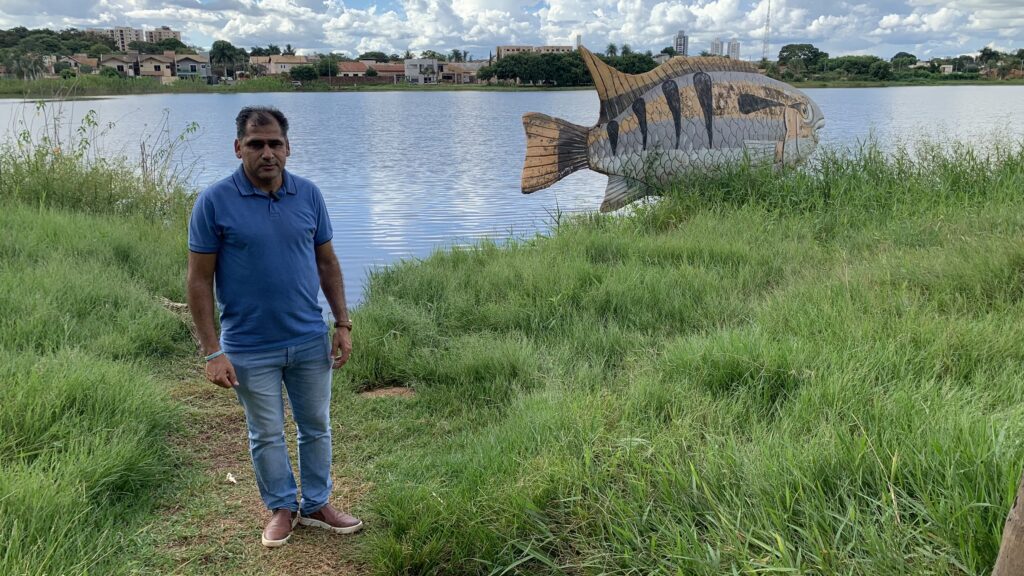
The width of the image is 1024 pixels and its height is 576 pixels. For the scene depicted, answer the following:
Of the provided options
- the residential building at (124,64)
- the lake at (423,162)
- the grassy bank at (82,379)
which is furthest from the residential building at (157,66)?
the grassy bank at (82,379)

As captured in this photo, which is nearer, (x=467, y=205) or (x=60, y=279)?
(x=60, y=279)

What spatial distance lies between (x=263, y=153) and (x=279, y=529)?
1300mm

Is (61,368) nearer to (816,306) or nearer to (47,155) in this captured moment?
(816,306)

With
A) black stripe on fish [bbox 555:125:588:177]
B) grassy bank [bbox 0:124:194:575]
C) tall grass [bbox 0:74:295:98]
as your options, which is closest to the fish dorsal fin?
black stripe on fish [bbox 555:125:588:177]

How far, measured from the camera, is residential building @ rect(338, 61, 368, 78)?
61.2 meters

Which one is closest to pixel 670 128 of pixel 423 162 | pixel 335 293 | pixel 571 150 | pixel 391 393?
pixel 571 150

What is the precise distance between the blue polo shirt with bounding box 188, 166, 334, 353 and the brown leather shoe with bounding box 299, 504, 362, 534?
650 millimetres

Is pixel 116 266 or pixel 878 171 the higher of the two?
pixel 878 171

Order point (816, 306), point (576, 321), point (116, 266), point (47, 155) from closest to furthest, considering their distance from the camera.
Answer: point (816, 306), point (576, 321), point (116, 266), point (47, 155)


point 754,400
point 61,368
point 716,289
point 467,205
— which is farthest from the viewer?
point 467,205

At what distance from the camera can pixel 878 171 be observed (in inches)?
306

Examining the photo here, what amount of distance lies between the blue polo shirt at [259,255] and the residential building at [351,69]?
6028 centimetres

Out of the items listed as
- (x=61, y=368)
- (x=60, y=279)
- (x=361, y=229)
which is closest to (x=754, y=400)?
(x=61, y=368)

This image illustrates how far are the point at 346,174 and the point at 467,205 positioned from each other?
3300 mm
